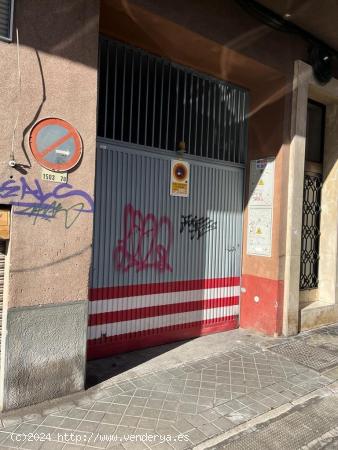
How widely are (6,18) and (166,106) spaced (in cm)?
248

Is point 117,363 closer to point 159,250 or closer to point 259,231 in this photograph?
point 159,250

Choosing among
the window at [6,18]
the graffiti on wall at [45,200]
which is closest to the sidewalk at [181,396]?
the graffiti on wall at [45,200]

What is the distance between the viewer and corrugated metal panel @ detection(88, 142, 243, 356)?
485cm

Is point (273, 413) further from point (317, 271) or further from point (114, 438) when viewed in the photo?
point (317, 271)

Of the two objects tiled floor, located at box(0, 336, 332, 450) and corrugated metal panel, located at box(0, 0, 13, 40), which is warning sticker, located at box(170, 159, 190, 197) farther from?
corrugated metal panel, located at box(0, 0, 13, 40)

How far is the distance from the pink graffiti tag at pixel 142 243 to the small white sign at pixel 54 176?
1.38 m

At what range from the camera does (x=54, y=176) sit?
3648mm

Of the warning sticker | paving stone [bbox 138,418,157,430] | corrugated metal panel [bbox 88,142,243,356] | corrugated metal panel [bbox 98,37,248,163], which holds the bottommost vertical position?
paving stone [bbox 138,418,157,430]

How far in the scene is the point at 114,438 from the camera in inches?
124

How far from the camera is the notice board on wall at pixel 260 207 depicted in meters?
6.01

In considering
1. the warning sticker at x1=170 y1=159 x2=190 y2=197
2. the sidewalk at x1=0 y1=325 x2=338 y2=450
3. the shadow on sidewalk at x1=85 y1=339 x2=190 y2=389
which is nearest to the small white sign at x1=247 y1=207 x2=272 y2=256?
the warning sticker at x1=170 y1=159 x2=190 y2=197

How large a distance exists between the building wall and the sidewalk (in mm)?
356

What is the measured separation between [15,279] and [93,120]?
1.72 m

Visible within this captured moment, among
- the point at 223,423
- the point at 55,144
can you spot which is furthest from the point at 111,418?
the point at 55,144
